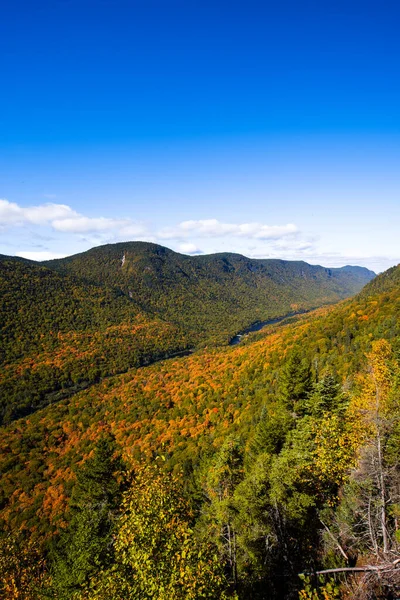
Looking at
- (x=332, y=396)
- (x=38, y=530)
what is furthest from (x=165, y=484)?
(x=38, y=530)

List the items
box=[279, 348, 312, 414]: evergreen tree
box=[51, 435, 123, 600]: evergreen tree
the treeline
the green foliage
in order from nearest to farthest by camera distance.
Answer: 1. the green foliage
2. the treeline
3. box=[51, 435, 123, 600]: evergreen tree
4. box=[279, 348, 312, 414]: evergreen tree

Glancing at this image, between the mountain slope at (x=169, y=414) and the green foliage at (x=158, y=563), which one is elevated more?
the green foliage at (x=158, y=563)

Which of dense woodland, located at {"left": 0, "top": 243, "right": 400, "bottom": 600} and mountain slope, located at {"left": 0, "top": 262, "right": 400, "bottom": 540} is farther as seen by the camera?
mountain slope, located at {"left": 0, "top": 262, "right": 400, "bottom": 540}

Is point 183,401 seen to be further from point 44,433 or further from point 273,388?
point 44,433

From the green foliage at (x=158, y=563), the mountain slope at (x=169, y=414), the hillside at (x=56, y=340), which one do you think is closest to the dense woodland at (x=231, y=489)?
the green foliage at (x=158, y=563)

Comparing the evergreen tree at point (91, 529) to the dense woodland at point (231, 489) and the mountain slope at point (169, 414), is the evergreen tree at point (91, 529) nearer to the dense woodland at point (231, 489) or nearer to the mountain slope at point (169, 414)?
the dense woodland at point (231, 489)

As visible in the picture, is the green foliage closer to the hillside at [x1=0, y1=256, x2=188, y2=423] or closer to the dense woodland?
the dense woodland

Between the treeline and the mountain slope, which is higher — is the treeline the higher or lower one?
the higher one

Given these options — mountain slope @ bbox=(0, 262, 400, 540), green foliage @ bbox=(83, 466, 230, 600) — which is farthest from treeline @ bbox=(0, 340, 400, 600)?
mountain slope @ bbox=(0, 262, 400, 540)

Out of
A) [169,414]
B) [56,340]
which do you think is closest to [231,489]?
[169,414]
